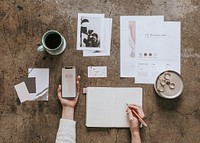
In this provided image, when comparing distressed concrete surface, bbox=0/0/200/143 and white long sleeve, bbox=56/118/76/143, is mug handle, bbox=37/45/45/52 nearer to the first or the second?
distressed concrete surface, bbox=0/0/200/143

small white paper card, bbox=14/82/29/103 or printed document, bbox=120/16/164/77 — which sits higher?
printed document, bbox=120/16/164/77

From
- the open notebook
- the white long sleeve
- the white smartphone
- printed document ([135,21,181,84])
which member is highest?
printed document ([135,21,181,84])

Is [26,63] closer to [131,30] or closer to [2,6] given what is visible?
[2,6]

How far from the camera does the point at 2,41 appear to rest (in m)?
1.73

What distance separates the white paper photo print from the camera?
172 cm

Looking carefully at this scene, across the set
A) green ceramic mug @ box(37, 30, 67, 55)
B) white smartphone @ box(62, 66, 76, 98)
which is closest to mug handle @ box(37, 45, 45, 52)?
green ceramic mug @ box(37, 30, 67, 55)

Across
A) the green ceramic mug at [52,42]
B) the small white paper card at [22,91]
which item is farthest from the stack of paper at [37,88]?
the green ceramic mug at [52,42]

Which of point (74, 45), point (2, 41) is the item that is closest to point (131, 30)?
point (74, 45)

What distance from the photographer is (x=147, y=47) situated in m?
1.72

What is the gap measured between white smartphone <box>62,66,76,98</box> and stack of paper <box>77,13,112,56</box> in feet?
0.33

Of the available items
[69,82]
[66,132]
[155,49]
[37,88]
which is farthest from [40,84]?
[155,49]

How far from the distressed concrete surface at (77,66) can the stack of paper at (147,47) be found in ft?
0.09

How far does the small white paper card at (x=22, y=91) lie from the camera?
1714mm

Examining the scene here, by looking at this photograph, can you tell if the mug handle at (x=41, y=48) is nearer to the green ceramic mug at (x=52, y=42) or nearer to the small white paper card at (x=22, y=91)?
the green ceramic mug at (x=52, y=42)
